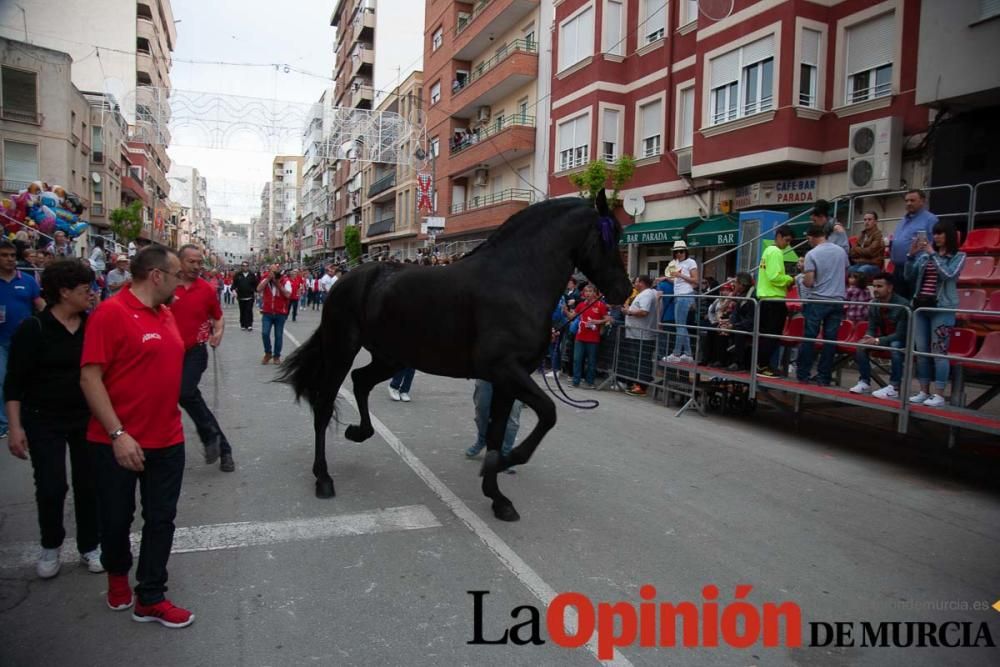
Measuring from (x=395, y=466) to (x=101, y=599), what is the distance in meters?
2.68

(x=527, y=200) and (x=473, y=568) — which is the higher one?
(x=527, y=200)

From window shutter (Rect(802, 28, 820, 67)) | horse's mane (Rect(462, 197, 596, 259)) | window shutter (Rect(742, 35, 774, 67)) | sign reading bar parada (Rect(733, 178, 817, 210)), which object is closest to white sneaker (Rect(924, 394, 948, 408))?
horse's mane (Rect(462, 197, 596, 259))

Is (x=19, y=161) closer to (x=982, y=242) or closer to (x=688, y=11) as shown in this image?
(x=688, y=11)

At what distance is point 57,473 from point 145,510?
2.87ft

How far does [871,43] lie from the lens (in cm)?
1410

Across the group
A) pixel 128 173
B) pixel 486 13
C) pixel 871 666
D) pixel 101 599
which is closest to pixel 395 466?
pixel 101 599

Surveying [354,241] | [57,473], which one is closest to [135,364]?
[57,473]

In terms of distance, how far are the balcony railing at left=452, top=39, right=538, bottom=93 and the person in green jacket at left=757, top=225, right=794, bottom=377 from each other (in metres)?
21.1

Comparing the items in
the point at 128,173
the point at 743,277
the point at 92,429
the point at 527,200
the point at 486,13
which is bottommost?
the point at 92,429

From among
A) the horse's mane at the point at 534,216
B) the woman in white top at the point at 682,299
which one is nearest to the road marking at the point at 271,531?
the horse's mane at the point at 534,216

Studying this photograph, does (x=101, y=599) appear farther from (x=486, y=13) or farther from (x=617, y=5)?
(x=486, y=13)

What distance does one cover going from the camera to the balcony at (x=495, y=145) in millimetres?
26688

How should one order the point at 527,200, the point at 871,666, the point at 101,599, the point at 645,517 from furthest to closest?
the point at 527,200 → the point at 645,517 → the point at 101,599 → the point at 871,666

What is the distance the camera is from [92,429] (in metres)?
3.08
